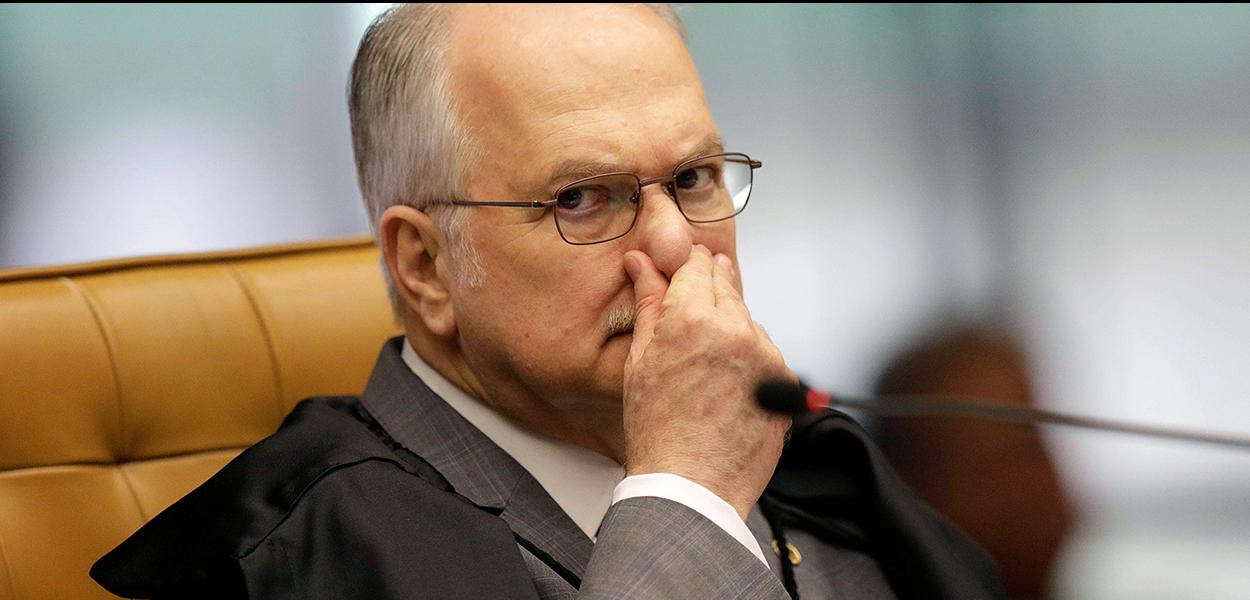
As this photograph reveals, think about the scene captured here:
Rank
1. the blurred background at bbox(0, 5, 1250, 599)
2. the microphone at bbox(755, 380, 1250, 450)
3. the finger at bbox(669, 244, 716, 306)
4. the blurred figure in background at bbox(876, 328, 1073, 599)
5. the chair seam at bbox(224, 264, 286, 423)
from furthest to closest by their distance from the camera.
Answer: the blurred figure in background at bbox(876, 328, 1073, 599) < the blurred background at bbox(0, 5, 1250, 599) < the chair seam at bbox(224, 264, 286, 423) < the finger at bbox(669, 244, 716, 306) < the microphone at bbox(755, 380, 1250, 450)

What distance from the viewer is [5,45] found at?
2.19 m

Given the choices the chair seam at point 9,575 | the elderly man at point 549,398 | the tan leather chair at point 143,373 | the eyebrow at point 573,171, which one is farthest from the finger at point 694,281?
the chair seam at point 9,575

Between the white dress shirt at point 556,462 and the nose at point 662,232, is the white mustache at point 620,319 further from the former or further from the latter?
the white dress shirt at point 556,462

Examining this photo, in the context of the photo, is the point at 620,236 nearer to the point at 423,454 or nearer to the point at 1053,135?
the point at 423,454

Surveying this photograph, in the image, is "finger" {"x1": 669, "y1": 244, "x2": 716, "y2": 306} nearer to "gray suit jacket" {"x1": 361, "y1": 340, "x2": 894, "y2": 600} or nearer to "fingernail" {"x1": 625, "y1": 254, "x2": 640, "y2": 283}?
"fingernail" {"x1": 625, "y1": 254, "x2": 640, "y2": 283}

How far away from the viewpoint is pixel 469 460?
1516 mm

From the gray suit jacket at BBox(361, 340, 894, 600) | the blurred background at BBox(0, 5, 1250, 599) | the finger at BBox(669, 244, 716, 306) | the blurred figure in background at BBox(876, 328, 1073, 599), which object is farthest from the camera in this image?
the blurred figure in background at BBox(876, 328, 1073, 599)

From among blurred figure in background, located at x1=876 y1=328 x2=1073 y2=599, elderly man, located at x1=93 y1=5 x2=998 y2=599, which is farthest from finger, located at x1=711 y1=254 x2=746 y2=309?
blurred figure in background, located at x1=876 y1=328 x2=1073 y2=599

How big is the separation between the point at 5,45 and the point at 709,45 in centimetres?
161

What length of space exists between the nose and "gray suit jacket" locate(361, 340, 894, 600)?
31cm

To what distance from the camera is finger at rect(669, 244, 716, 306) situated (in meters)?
1.39

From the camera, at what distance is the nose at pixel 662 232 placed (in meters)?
1.46

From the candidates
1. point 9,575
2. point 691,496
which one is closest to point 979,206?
point 691,496

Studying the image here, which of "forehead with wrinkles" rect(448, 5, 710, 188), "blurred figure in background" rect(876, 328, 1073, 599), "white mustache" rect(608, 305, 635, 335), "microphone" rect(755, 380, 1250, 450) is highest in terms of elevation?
"forehead with wrinkles" rect(448, 5, 710, 188)
